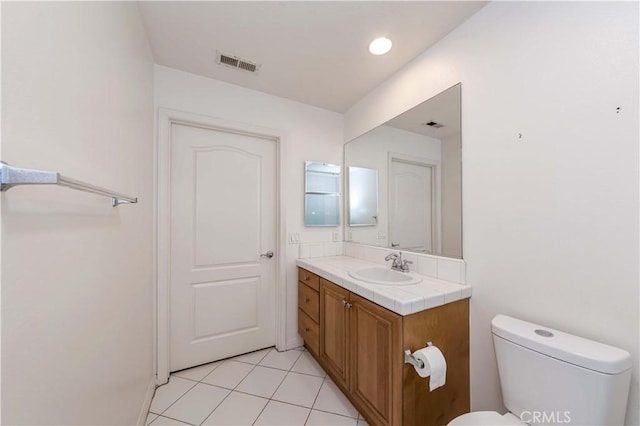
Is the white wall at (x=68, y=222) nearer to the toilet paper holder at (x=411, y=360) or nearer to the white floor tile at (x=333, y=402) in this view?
the white floor tile at (x=333, y=402)

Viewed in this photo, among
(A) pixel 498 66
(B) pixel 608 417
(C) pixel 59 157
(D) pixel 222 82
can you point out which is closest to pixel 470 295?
(B) pixel 608 417

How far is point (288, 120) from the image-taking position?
2.31 m

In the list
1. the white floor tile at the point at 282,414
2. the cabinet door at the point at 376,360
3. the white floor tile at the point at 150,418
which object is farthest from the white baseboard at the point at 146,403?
the cabinet door at the point at 376,360

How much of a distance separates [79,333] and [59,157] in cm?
53

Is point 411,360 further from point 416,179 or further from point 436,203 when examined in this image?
point 416,179

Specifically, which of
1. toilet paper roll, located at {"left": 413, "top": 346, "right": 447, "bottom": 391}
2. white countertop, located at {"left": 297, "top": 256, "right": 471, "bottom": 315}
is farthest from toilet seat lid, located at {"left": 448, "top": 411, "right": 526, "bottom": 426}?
white countertop, located at {"left": 297, "top": 256, "right": 471, "bottom": 315}

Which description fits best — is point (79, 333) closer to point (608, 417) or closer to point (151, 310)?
point (151, 310)

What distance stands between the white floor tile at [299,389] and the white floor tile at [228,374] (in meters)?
0.35

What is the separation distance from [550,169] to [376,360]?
1254 millimetres

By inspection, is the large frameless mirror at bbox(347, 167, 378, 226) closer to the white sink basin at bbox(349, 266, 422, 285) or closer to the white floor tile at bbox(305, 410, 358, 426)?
the white sink basin at bbox(349, 266, 422, 285)

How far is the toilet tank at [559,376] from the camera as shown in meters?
0.82

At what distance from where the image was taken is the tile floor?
148cm

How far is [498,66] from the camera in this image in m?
1.27

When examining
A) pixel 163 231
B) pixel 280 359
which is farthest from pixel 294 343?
pixel 163 231
